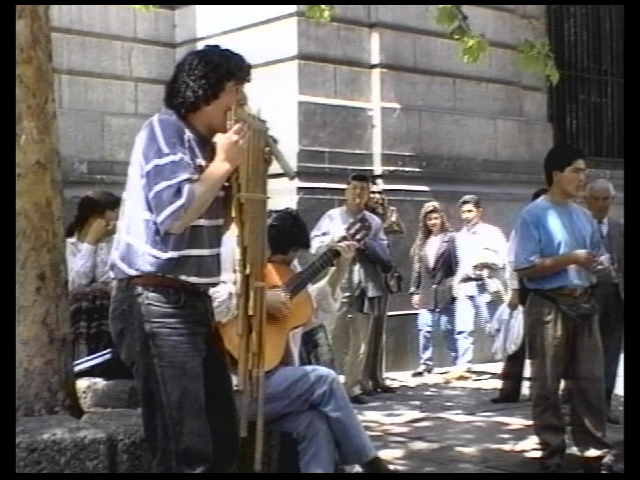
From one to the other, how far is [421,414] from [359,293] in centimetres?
138

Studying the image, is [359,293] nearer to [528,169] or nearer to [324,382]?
[528,169]

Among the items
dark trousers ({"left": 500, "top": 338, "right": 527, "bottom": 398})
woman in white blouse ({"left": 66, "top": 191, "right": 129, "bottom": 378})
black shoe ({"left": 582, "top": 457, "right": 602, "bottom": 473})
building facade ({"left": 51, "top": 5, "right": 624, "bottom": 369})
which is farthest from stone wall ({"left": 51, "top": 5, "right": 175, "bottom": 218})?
black shoe ({"left": 582, "top": 457, "right": 602, "bottom": 473})

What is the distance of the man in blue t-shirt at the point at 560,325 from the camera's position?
5.17m

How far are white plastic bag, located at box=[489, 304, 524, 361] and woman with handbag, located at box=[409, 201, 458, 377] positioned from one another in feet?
1.12

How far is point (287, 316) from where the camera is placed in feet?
14.8

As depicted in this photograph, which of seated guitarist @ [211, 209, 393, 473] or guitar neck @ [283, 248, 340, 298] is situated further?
guitar neck @ [283, 248, 340, 298]

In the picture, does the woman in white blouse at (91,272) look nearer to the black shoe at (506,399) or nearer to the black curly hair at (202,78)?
the black curly hair at (202,78)

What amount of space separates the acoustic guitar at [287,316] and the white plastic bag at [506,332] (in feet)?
5.85

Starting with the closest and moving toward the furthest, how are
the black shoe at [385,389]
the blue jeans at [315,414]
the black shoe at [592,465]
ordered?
the blue jeans at [315,414] → the black shoe at [592,465] → the black shoe at [385,389]

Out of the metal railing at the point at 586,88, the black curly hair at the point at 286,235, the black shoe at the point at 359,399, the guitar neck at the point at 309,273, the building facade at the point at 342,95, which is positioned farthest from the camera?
the metal railing at the point at 586,88

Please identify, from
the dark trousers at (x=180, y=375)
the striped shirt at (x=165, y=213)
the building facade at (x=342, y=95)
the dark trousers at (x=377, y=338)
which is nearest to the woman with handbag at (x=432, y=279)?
the building facade at (x=342, y=95)

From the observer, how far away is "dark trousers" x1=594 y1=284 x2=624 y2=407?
6199 millimetres

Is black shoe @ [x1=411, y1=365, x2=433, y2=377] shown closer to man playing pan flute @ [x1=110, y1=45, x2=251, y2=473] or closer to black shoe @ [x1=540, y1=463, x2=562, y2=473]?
black shoe @ [x1=540, y1=463, x2=562, y2=473]

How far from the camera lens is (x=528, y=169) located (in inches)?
326
